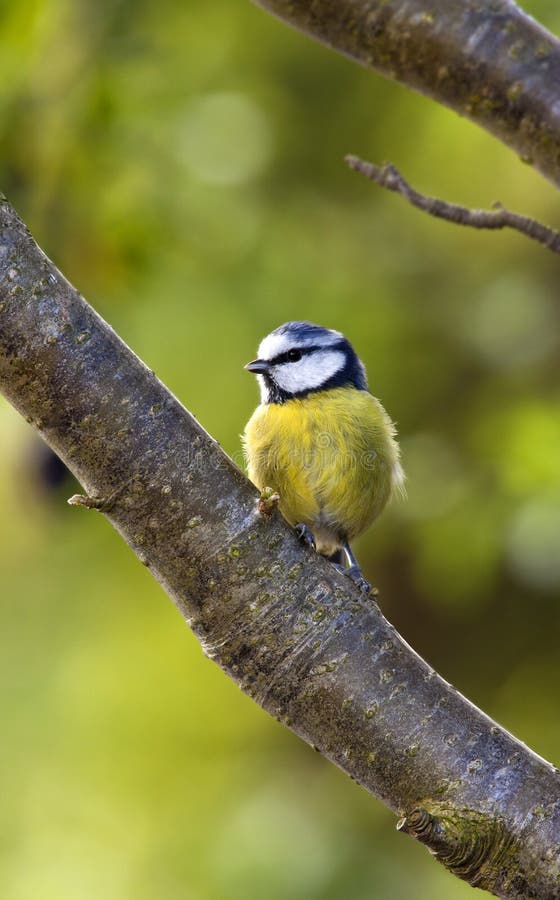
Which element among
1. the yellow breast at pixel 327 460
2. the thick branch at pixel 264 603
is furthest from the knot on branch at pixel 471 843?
the yellow breast at pixel 327 460

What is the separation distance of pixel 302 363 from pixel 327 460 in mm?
343

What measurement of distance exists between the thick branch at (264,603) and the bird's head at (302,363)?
1068mm

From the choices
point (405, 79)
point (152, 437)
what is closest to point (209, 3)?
point (405, 79)

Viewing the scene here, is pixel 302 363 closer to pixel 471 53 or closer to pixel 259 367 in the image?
pixel 259 367

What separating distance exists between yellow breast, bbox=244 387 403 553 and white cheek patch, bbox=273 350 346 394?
0.22 ft

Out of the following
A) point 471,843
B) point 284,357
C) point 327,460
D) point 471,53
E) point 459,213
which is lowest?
point 471,843

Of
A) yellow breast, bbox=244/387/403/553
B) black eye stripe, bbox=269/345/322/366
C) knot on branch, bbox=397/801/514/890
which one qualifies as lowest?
knot on branch, bbox=397/801/514/890

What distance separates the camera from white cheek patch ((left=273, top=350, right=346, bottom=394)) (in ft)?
7.29

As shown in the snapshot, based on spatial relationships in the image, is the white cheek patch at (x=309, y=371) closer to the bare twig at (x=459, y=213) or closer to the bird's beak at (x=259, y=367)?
the bird's beak at (x=259, y=367)

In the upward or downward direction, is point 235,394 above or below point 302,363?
below

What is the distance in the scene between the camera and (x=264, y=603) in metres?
1.13

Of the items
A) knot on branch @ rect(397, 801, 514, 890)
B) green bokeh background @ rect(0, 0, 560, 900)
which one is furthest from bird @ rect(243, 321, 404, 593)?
knot on branch @ rect(397, 801, 514, 890)

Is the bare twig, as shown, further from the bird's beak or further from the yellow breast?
the bird's beak

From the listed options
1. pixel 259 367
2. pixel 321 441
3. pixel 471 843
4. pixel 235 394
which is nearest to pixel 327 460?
pixel 321 441
